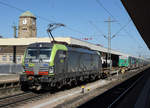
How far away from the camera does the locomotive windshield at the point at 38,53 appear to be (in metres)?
13.2

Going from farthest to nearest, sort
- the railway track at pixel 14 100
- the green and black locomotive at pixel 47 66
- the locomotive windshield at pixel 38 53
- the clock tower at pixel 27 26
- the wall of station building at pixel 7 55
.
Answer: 1. the clock tower at pixel 27 26
2. the wall of station building at pixel 7 55
3. the locomotive windshield at pixel 38 53
4. the green and black locomotive at pixel 47 66
5. the railway track at pixel 14 100

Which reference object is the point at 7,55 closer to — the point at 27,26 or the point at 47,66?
the point at 47,66

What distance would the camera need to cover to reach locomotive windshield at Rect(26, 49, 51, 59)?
518 inches

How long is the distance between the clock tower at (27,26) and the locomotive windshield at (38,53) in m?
59.5

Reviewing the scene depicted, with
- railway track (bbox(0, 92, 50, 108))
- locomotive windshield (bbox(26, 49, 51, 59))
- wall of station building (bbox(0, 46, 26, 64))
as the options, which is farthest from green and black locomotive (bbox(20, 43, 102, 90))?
wall of station building (bbox(0, 46, 26, 64))

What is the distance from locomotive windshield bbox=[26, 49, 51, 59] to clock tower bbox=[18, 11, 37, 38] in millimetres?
59507

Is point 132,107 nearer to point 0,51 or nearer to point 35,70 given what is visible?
point 35,70

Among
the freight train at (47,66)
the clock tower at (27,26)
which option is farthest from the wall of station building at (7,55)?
the clock tower at (27,26)

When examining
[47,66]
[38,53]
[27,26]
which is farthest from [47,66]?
[27,26]

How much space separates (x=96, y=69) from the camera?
2227 cm

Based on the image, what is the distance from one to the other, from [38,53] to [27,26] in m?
63.0

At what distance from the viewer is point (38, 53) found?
44.1 ft

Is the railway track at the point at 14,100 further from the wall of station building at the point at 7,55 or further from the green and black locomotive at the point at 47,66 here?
the wall of station building at the point at 7,55

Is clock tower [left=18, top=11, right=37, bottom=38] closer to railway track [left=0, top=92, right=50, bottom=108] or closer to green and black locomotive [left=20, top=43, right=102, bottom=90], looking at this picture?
green and black locomotive [left=20, top=43, right=102, bottom=90]
